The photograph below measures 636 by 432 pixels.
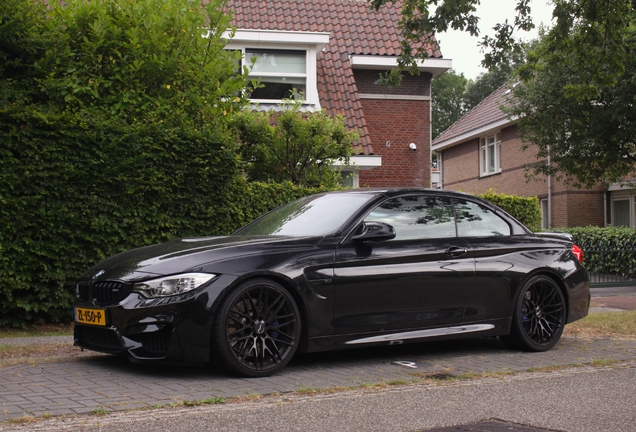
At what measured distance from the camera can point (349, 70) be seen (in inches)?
880

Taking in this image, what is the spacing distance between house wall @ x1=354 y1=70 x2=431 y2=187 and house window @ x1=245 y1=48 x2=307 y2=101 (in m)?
2.23

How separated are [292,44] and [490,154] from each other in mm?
16123

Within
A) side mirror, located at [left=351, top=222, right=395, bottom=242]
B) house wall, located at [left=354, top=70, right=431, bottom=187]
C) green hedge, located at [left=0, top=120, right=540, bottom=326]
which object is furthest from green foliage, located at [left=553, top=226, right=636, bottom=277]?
side mirror, located at [left=351, top=222, right=395, bottom=242]

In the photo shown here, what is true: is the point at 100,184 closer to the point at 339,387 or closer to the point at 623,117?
the point at 339,387

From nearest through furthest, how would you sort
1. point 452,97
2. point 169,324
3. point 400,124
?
point 169,324, point 400,124, point 452,97

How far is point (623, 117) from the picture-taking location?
21156 mm

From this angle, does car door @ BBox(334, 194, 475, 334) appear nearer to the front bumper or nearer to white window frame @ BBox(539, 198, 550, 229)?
the front bumper

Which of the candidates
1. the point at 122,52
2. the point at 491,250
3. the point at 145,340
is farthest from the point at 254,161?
the point at 145,340

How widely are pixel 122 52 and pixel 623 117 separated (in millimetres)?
15176

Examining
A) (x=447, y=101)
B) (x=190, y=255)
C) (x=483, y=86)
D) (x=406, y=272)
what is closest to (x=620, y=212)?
(x=406, y=272)

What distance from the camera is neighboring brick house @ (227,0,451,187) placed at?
21.1m

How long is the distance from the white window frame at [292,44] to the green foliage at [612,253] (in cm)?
835

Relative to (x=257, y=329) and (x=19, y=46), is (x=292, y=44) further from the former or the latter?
(x=257, y=329)

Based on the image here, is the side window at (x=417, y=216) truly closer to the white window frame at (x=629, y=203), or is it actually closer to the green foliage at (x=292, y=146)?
the green foliage at (x=292, y=146)
